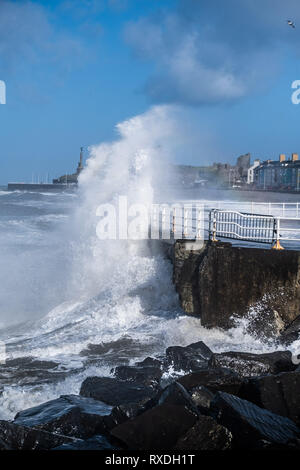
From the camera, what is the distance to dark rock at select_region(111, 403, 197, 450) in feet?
14.8

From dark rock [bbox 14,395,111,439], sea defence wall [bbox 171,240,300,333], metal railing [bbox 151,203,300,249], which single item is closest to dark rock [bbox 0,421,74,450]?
dark rock [bbox 14,395,111,439]

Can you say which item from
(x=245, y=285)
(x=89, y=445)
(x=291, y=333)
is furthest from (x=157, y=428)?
(x=245, y=285)

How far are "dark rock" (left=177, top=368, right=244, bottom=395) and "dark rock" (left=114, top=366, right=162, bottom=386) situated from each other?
3.65ft

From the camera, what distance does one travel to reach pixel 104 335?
10609 mm

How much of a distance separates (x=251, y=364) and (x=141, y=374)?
1.69 metres

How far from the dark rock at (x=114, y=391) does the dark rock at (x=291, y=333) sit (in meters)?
3.52

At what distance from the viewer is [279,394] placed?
546 cm

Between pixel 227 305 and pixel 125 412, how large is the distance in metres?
5.36

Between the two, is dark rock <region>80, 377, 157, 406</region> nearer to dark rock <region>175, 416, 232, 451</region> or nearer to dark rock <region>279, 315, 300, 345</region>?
dark rock <region>175, 416, 232, 451</region>

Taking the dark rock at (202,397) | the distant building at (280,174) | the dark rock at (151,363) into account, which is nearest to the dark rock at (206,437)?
the dark rock at (202,397)

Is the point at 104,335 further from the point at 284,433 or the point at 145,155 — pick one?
the point at 145,155

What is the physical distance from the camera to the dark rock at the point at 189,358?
25.6ft

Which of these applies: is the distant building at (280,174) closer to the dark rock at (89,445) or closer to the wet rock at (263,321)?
the wet rock at (263,321)

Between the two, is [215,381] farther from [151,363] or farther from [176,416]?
[151,363]
